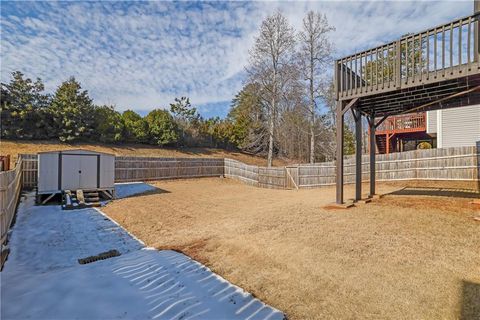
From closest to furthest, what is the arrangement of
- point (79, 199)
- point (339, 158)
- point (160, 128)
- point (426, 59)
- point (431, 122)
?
1. point (426, 59)
2. point (339, 158)
3. point (79, 199)
4. point (431, 122)
5. point (160, 128)

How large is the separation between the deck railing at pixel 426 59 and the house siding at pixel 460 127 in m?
9.29

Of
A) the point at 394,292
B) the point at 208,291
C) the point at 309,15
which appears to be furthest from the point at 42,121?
the point at 394,292

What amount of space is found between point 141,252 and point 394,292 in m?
4.05

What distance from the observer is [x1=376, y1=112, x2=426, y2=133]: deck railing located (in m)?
15.8

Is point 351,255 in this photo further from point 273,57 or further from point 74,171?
point 273,57

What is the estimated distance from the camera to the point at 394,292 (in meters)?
2.75

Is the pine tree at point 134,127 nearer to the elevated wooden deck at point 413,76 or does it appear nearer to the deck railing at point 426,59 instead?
the elevated wooden deck at point 413,76

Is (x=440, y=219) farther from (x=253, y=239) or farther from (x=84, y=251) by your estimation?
(x=84, y=251)

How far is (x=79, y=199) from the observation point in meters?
9.95

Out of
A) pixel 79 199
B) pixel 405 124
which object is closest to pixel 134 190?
pixel 79 199

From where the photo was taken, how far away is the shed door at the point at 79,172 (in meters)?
10.5

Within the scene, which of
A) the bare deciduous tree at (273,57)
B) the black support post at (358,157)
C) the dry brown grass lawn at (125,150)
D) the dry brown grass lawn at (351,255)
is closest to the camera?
the dry brown grass lawn at (351,255)

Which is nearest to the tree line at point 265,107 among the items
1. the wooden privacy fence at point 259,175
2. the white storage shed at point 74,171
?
the wooden privacy fence at point 259,175

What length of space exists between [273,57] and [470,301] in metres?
17.1
